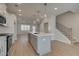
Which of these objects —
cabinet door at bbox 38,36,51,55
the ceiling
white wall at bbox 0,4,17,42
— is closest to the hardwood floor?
cabinet door at bbox 38,36,51,55

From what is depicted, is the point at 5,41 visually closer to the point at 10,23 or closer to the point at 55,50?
the point at 10,23

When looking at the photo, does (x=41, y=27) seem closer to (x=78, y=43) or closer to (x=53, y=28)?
(x=53, y=28)

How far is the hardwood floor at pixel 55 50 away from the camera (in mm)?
1813

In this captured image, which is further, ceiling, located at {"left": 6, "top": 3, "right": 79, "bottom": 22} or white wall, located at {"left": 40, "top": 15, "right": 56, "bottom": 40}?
white wall, located at {"left": 40, "top": 15, "right": 56, "bottom": 40}

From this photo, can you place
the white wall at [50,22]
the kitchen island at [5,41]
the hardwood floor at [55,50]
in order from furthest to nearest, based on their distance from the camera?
the white wall at [50,22] < the kitchen island at [5,41] < the hardwood floor at [55,50]

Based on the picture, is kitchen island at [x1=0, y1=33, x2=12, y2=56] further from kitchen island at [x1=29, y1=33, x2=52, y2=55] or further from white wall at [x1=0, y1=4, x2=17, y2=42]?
kitchen island at [x1=29, y1=33, x2=52, y2=55]

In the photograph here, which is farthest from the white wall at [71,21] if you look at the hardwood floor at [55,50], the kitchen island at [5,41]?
the kitchen island at [5,41]

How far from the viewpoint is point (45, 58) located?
1686mm

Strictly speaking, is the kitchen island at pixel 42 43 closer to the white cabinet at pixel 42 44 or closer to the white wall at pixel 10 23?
the white cabinet at pixel 42 44

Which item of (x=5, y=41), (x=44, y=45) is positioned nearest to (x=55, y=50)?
(x=44, y=45)

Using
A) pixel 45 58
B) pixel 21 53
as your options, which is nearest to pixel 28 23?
pixel 21 53

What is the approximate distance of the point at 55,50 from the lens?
194cm

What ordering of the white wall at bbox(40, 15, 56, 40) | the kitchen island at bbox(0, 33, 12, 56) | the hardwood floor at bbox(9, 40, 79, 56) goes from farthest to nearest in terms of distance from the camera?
the white wall at bbox(40, 15, 56, 40) < the kitchen island at bbox(0, 33, 12, 56) < the hardwood floor at bbox(9, 40, 79, 56)

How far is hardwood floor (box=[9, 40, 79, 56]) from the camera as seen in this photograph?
1813mm
